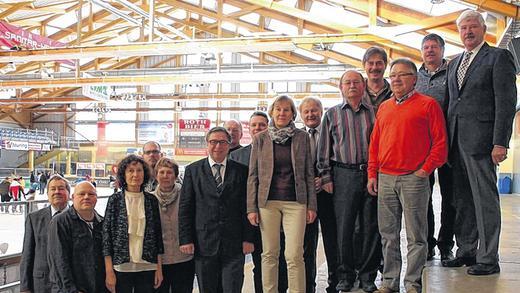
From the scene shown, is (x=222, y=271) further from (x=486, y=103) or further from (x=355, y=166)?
(x=486, y=103)

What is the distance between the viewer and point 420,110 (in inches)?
106

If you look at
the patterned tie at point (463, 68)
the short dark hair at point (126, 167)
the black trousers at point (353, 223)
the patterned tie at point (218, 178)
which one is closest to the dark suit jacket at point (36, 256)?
the short dark hair at point (126, 167)

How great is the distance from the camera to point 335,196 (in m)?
2.99

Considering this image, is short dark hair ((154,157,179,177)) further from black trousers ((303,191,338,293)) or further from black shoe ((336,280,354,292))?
black shoe ((336,280,354,292))

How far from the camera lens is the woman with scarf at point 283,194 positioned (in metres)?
2.88

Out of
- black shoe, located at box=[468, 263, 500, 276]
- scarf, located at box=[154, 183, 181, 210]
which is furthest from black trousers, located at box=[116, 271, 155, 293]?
black shoe, located at box=[468, 263, 500, 276]

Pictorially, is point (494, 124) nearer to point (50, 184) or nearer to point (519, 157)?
point (50, 184)

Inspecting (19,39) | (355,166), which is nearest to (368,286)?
(355,166)

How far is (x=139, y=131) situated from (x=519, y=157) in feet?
64.3

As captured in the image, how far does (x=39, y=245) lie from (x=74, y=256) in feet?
1.77

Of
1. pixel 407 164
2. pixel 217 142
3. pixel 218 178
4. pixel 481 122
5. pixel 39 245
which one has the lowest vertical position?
pixel 39 245

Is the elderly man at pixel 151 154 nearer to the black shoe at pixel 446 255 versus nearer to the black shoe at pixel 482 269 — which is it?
the black shoe at pixel 446 255

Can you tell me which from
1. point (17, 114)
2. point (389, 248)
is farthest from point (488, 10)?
point (17, 114)

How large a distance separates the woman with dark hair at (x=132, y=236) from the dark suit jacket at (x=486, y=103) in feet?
6.33
